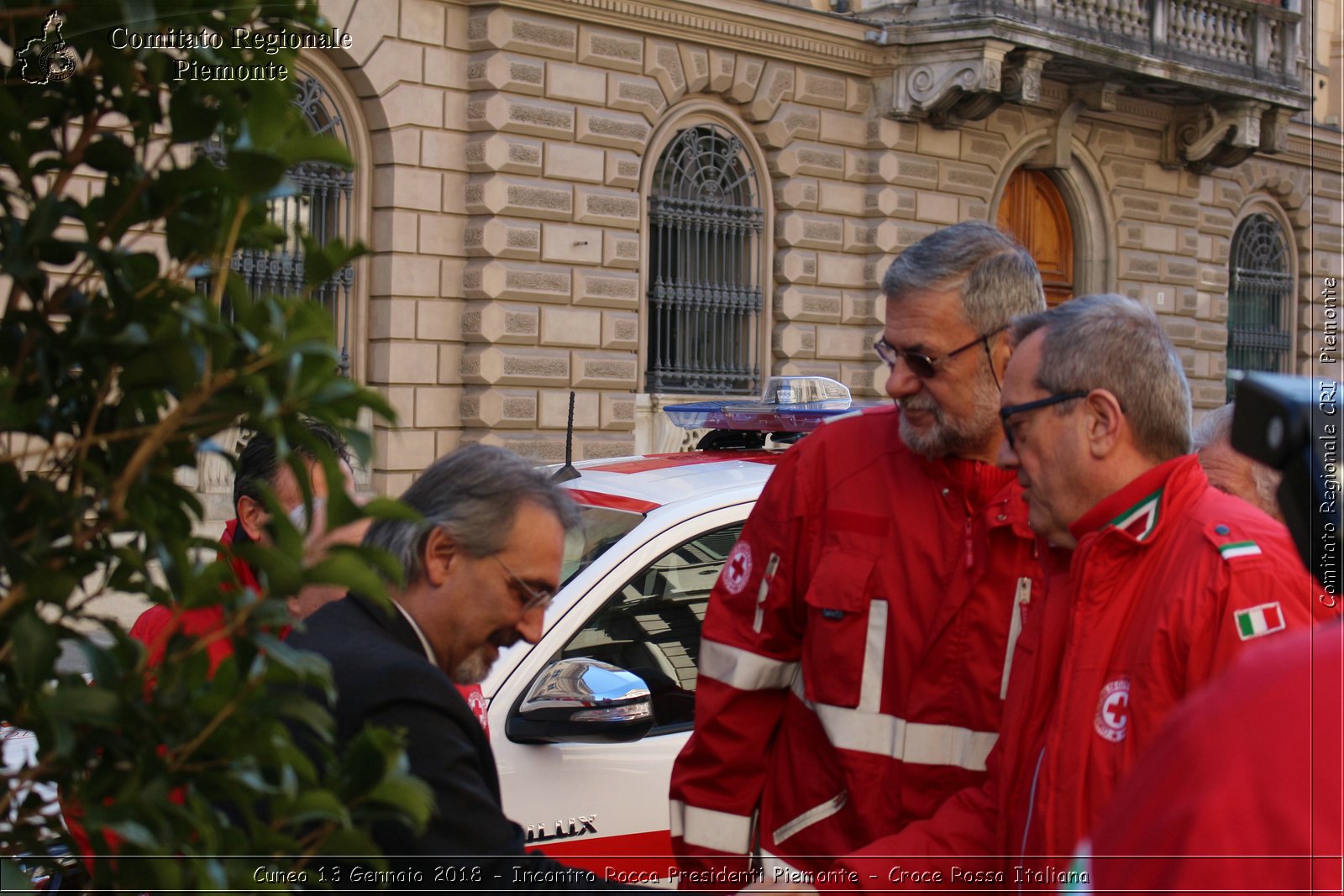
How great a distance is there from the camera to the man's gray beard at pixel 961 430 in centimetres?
279

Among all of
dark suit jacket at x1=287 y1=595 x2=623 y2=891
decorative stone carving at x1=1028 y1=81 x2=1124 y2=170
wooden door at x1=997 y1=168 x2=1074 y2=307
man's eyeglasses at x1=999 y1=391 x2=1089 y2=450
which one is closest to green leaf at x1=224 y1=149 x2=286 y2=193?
dark suit jacket at x1=287 y1=595 x2=623 y2=891

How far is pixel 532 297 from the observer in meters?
13.0

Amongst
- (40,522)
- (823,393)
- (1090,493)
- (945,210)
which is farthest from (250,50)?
(945,210)

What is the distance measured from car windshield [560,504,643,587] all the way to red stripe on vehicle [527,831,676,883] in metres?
0.67

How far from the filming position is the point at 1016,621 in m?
2.70

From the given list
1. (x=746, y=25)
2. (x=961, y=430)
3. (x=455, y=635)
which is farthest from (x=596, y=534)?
(x=746, y=25)

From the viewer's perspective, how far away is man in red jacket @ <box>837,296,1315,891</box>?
2.05 meters

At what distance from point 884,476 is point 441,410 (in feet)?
33.5

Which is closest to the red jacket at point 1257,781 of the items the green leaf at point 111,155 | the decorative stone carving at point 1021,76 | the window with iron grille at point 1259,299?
the green leaf at point 111,155

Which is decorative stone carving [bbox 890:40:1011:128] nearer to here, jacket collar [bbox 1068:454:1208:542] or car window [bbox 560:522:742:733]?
car window [bbox 560:522:742:733]

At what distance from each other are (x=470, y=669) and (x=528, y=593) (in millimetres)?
165

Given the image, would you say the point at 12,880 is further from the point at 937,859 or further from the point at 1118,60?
the point at 1118,60

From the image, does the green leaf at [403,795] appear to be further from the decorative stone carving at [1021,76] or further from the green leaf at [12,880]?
the decorative stone carving at [1021,76]

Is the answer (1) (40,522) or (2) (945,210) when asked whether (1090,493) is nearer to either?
(1) (40,522)
